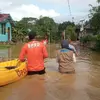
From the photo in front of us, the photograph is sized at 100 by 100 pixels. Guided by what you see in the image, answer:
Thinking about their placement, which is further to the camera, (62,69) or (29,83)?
(62,69)

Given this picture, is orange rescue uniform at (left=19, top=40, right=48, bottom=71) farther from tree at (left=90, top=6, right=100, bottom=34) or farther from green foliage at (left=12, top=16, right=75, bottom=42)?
green foliage at (left=12, top=16, right=75, bottom=42)

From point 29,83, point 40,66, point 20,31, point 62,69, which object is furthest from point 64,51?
point 20,31

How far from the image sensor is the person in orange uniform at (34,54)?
10.0m

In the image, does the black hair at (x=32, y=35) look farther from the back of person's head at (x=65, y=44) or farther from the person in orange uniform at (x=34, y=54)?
the back of person's head at (x=65, y=44)

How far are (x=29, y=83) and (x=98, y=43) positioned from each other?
25519 millimetres

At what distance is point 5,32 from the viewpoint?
1700 inches

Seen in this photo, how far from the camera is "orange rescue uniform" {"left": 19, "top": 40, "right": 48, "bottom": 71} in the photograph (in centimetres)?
1005

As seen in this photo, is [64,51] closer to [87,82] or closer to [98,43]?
[87,82]

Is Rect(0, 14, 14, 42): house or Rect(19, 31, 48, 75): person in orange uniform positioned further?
Rect(0, 14, 14, 42): house

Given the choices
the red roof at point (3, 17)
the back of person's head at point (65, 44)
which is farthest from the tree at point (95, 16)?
the back of person's head at point (65, 44)

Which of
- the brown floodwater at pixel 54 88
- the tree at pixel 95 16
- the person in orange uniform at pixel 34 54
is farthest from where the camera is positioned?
the tree at pixel 95 16

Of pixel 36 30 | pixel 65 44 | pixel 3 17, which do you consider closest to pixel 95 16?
Answer: pixel 3 17

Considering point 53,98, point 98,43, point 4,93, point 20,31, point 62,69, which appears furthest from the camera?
point 20,31

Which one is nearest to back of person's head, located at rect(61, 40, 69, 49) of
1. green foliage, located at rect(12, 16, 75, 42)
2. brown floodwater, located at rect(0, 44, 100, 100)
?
brown floodwater, located at rect(0, 44, 100, 100)
